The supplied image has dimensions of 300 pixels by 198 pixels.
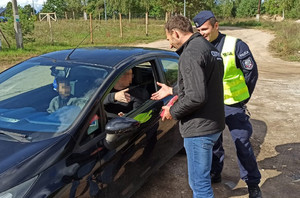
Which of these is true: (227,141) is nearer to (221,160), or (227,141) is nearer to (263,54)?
(221,160)

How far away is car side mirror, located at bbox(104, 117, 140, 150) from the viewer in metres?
1.96

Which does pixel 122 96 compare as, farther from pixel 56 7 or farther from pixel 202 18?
pixel 56 7

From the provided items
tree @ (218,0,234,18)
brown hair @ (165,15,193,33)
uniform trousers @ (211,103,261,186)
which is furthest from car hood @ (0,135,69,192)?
tree @ (218,0,234,18)

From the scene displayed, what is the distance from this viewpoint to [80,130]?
192cm

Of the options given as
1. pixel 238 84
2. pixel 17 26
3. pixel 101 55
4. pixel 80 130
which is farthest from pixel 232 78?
pixel 17 26

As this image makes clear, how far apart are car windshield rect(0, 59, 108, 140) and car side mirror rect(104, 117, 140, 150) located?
27 cm

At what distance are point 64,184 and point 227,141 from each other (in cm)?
323

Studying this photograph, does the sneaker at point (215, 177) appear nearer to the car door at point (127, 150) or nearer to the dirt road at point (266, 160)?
the dirt road at point (266, 160)

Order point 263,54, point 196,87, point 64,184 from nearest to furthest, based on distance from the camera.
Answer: point 64,184 → point 196,87 → point 263,54

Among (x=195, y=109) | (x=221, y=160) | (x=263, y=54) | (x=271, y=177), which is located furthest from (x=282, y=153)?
(x=263, y=54)

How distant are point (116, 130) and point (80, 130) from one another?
0.25 meters

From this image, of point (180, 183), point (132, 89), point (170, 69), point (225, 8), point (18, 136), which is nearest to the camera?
point (18, 136)

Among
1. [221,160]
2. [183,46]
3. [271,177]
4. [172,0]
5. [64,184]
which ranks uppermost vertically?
[172,0]

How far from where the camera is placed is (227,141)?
4383mm
